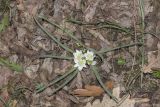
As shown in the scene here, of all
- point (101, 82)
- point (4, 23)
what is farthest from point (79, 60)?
point (4, 23)

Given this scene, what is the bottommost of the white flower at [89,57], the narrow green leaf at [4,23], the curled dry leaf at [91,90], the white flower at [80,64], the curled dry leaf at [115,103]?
the curled dry leaf at [115,103]

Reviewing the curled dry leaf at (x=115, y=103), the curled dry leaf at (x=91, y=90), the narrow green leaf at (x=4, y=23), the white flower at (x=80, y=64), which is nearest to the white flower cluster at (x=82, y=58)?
the white flower at (x=80, y=64)

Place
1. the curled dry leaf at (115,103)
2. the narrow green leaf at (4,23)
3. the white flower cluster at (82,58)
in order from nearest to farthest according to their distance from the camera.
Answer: the curled dry leaf at (115,103) → the white flower cluster at (82,58) → the narrow green leaf at (4,23)

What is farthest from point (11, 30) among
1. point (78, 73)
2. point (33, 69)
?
point (78, 73)

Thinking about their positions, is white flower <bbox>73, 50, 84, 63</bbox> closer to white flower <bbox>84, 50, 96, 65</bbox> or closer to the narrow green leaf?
white flower <bbox>84, 50, 96, 65</bbox>

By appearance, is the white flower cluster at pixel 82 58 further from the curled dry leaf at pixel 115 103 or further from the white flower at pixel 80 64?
the curled dry leaf at pixel 115 103

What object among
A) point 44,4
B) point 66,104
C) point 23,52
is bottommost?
point 66,104

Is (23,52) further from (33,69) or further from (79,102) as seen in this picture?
(79,102)
